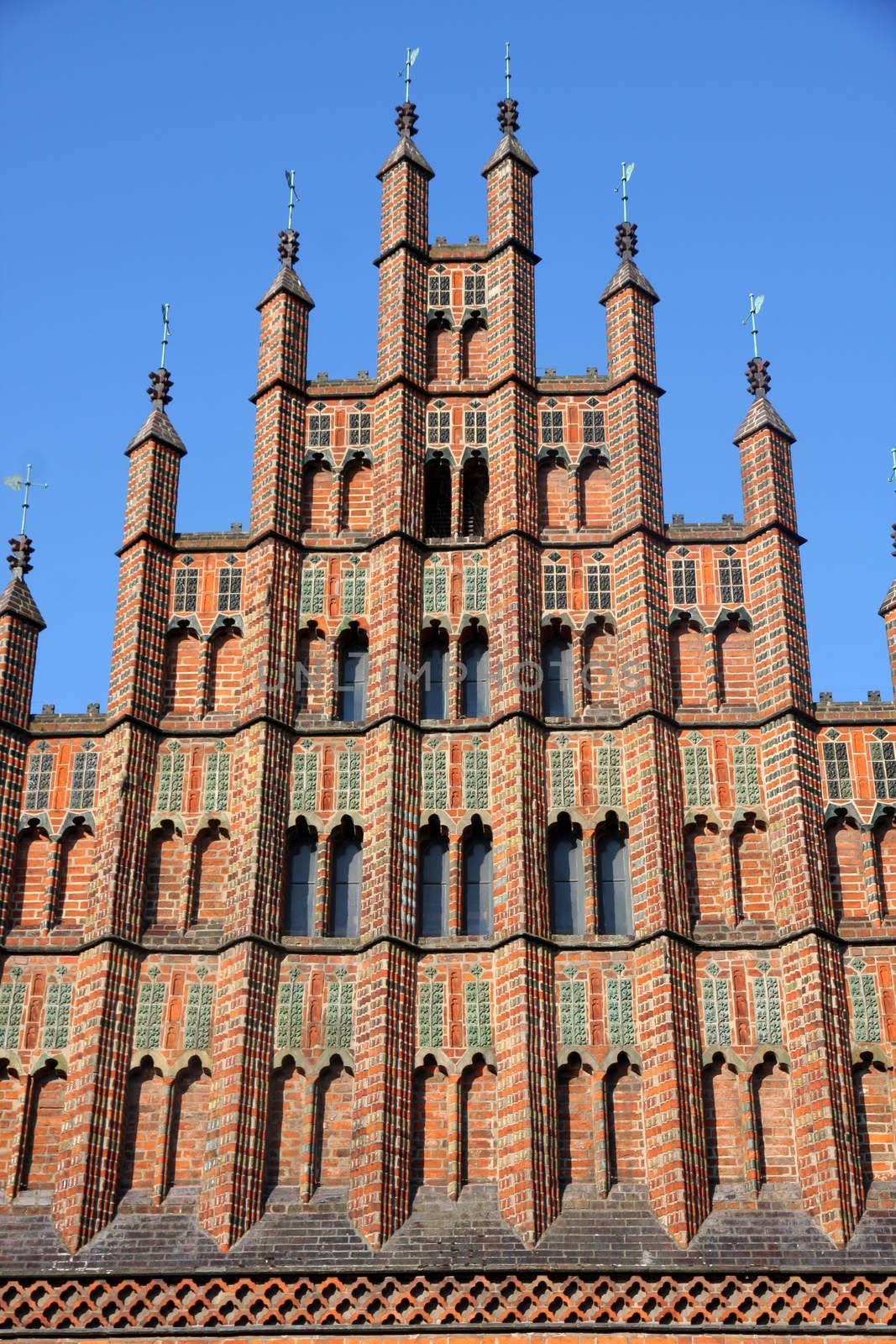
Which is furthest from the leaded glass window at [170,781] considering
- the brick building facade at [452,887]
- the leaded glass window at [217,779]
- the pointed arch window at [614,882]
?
the pointed arch window at [614,882]

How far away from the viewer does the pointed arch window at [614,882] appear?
29328 mm

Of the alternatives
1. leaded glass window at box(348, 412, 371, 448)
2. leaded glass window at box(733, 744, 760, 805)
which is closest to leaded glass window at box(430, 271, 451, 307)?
leaded glass window at box(348, 412, 371, 448)

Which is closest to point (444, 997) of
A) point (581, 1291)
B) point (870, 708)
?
point (581, 1291)

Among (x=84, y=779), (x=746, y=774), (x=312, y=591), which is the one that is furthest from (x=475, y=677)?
(x=84, y=779)

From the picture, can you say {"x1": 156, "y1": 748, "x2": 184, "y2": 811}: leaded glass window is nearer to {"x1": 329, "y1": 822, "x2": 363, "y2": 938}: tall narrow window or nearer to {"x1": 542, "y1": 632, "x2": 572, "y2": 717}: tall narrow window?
{"x1": 329, "y1": 822, "x2": 363, "y2": 938}: tall narrow window

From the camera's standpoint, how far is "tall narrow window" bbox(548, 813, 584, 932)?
2933cm

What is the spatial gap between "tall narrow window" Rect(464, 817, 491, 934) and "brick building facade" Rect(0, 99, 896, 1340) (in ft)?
0.21

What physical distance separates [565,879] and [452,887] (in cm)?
149

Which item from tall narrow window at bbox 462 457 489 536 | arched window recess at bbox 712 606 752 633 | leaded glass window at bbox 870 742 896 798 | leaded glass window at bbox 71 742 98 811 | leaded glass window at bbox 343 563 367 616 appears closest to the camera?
leaded glass window at bbox 870 742 896 798

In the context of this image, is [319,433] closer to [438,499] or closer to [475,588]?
[438,499]

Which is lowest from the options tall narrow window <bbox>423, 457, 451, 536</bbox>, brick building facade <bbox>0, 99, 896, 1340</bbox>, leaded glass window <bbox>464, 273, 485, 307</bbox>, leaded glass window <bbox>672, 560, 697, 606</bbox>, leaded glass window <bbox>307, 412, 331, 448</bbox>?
brick building facade <bbox>0, 99, 896, 1340</bbox>

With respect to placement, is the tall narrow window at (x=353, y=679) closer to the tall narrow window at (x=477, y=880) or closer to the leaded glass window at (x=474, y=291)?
the tall narrow window at (x=477, y=880)

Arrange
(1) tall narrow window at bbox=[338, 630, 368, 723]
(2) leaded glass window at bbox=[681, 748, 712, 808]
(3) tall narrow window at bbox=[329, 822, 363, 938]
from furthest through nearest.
→ (1) tall narrow window at bbox=[338, 630, 368, 723] < (2) leaded glass window at bbox=[681, 748, 712, 808] < (3) tall narrow window at bbox=[329, 822, 363, 938]

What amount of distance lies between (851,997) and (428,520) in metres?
9.05
